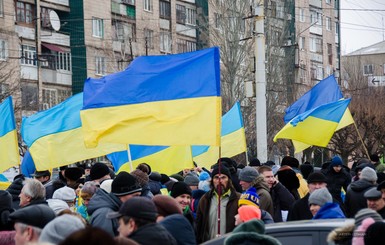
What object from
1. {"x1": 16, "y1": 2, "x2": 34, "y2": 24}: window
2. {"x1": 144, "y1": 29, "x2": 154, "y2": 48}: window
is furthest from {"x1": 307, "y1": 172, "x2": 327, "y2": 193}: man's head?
{"x1": 144, "y1": 29, "x2": 154, "y2": 48}: window

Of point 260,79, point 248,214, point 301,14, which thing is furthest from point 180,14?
point 248,214

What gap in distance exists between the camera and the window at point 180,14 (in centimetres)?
6025

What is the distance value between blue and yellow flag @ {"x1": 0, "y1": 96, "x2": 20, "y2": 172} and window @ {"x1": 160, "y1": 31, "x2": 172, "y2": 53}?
137 feet

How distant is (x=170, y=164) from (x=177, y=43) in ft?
145

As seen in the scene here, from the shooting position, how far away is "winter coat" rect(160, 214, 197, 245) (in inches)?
297

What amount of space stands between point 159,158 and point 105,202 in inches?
261

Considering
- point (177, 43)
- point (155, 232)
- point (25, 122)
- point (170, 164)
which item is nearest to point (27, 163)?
point (25, 122)

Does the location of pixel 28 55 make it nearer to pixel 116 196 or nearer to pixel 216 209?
A: pixel 216 209

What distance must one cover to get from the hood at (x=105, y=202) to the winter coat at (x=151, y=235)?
7.13ft

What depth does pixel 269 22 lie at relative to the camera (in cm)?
4603

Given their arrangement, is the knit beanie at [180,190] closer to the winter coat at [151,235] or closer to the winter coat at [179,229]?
the winter coat at [179,229]

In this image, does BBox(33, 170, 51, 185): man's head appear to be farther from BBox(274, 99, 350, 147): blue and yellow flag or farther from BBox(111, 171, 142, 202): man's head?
BBox(111, 171, 142, 202): man's head

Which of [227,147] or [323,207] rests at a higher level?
[323,207]

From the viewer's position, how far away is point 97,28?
53.6 m
